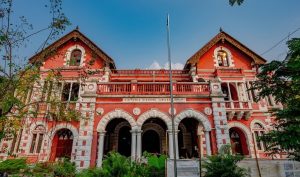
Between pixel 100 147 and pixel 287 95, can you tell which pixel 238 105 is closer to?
pixel 287 95

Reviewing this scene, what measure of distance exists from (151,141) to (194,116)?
5.50 metres

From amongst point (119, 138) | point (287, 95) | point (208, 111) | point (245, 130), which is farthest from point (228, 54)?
point (119, 138)

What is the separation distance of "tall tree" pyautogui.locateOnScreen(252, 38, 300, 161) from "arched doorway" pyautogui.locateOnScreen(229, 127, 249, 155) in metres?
9.32

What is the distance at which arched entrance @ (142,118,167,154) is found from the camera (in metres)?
16.7

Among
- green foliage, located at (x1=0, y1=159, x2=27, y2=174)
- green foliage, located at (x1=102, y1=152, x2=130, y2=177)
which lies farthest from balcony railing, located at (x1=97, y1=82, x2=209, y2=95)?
green foliage, located at (x1=0, y1=159, x2=27, y2=174)

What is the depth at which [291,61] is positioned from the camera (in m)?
8.36

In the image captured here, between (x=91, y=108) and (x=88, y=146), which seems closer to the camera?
(x=88, y=146)

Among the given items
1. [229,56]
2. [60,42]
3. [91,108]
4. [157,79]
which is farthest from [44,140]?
[229,56]

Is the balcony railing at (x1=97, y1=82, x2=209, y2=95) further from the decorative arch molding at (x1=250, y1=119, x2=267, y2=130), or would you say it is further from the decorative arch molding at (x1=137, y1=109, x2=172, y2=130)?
the decorative arch molding at (x1=250, y1=119, x2=267, y2=130)

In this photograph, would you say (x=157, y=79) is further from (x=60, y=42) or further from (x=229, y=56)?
(x=60, y=42)

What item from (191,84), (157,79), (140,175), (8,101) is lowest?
(140,175)

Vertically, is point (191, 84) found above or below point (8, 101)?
above

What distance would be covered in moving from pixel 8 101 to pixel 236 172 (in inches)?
361

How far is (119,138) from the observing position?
55.1 feet
